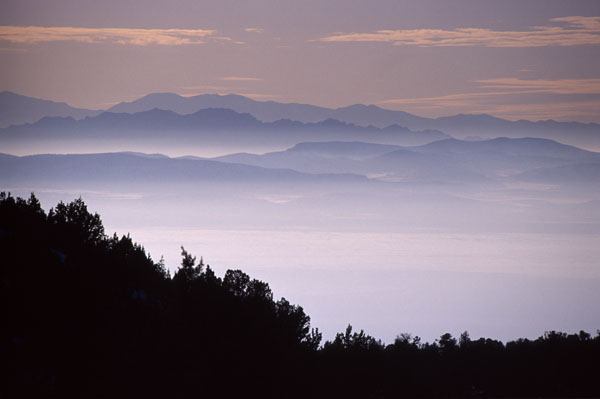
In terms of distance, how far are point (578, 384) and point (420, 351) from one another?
→ 1542 cm

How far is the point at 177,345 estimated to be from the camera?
45.6m

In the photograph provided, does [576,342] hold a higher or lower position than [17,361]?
higher

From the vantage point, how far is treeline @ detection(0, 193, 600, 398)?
40.0 meters

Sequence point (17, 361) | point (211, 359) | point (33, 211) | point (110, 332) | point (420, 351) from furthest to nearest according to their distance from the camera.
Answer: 1. point (420, 351)
2. point (33, 211)
3. point (211, 359)
4. point (110, 332)
5. point (17, 361)

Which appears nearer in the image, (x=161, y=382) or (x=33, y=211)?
(x=161, y=382)

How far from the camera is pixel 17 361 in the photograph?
3700 cm

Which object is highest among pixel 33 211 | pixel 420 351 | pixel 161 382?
pixel 33 211

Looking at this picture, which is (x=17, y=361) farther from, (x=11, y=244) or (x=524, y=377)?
(x=524, y=377)

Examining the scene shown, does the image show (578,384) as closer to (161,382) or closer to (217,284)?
(217,284)

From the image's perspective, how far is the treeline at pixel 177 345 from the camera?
40.0m

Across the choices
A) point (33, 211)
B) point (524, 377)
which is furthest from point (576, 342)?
point (33, 211)

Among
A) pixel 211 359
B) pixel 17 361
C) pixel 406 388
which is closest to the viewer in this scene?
pixel 17 361

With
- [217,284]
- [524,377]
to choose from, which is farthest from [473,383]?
[217,284]

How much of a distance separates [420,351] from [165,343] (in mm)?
29507
